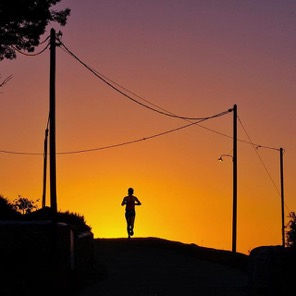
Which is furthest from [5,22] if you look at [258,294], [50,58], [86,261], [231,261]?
[258,294]

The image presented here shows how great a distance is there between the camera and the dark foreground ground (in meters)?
21.7

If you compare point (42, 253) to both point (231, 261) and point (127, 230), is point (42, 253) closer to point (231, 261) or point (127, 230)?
point (231, 261)

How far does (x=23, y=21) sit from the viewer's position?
31797mm

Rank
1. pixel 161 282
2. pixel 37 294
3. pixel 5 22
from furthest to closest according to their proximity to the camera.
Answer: pixel 5 22, pixel 161 282, pixel 37 294

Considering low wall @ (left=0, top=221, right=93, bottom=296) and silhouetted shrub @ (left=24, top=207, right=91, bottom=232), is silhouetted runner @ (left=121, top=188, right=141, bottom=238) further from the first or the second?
low wall @ (left=0, top=221, right=93, bottom=296)

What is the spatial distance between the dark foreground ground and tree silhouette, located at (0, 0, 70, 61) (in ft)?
27.5

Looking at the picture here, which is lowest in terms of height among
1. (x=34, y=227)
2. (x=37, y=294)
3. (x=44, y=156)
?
(x=37, y=294)

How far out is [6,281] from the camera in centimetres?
2098

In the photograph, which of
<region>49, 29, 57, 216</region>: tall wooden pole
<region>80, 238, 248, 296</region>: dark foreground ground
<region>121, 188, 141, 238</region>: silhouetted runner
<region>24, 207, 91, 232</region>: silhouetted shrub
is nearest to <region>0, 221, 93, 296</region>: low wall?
<region>80, 238, 248, 296</region>: dark foreground ground

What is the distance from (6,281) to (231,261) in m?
13.5

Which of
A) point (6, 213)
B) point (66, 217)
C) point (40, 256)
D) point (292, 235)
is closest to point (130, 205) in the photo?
point (66, 217)

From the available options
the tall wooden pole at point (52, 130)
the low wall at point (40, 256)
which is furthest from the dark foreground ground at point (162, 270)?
the tall wooden pole at point (52, 130)

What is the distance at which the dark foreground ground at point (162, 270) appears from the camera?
2166cm

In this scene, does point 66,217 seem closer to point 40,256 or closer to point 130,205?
point 130,205
